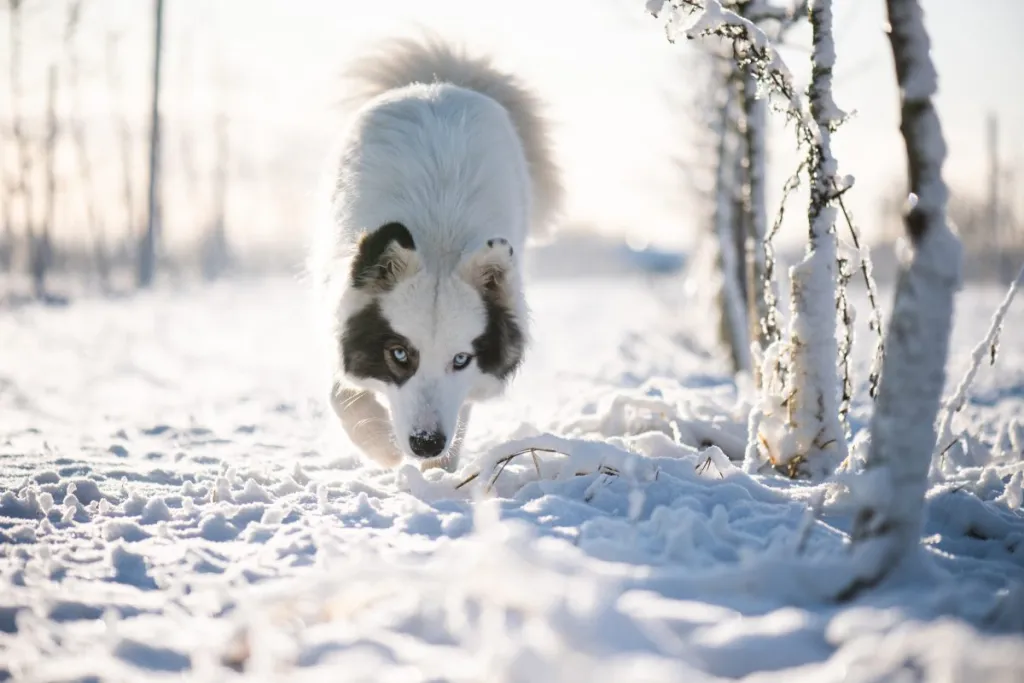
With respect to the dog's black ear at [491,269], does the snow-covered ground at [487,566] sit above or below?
below

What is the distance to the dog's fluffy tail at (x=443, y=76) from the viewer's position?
6.16 m

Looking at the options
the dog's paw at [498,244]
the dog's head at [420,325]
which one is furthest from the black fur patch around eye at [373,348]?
the dog's paw at [498,244]

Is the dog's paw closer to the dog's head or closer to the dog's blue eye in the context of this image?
the dog's head

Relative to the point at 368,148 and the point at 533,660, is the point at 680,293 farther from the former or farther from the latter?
the point at 533,660

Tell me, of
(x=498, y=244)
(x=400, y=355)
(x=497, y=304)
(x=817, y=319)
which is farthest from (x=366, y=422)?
(x=817, y=319)

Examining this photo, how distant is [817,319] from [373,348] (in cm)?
219

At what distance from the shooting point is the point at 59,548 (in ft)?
9.02

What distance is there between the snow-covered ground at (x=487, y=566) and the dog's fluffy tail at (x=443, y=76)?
8.37 ft

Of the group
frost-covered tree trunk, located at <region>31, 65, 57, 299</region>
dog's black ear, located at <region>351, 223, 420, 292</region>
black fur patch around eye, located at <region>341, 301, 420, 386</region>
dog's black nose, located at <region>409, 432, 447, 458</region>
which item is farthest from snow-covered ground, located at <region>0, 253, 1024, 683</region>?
frost-covered tree trunk, located at <region>31, 65, 57, 299</region>

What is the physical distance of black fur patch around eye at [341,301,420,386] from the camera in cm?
390

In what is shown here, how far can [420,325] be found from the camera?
3.84 metres

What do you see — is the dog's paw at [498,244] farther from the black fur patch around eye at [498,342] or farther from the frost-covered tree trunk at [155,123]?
the frost-covered tree trunk at [155,123]

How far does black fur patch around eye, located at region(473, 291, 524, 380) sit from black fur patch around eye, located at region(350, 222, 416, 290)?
0.54 meters

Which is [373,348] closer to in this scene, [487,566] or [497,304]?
[497,304]
